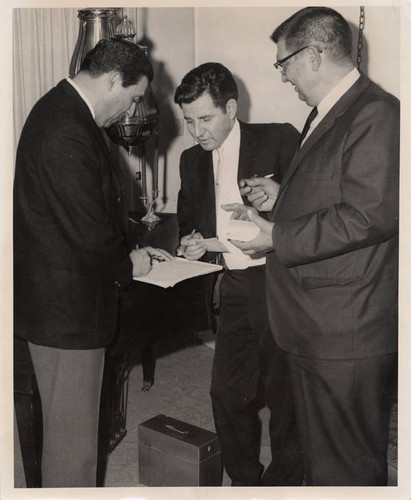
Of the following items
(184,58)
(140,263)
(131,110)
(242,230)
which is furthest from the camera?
(184,58)

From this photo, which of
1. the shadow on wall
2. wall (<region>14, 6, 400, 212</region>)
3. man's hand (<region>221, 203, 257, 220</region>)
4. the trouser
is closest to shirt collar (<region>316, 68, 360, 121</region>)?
wall (<region>14, 6, 400, 212</region>)

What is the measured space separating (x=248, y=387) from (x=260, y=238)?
78 centimetres

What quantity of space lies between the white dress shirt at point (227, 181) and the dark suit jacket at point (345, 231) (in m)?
0.56

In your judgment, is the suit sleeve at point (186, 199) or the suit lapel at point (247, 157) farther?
the suit sleeve at point (186, 199)

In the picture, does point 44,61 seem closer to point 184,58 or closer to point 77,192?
point 184,58

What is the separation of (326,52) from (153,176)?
2.14 meters

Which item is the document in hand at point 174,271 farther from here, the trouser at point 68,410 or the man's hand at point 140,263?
the trouser at point 68,410

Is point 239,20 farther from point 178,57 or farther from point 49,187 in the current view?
point 49,187

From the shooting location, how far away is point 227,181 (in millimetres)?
2596

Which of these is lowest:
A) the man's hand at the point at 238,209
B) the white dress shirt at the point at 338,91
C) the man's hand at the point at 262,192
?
the man's hand at the point at 238,209

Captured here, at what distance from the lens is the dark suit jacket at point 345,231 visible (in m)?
1.81

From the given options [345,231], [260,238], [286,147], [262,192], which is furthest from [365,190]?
[286,147]

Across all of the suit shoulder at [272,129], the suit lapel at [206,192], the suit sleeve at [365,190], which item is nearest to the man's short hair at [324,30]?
the suit sleeve at [365,190]

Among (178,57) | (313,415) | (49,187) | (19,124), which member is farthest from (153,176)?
(313,415)
